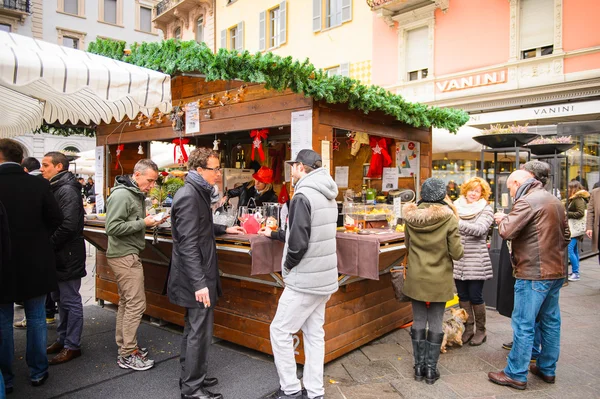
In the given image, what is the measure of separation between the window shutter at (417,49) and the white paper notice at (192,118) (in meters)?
11.4

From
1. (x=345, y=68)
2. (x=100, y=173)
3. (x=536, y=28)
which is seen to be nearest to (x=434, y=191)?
(x=100, y=173)

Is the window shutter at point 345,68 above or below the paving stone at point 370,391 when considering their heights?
above

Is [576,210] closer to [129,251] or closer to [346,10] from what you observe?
[129,251]

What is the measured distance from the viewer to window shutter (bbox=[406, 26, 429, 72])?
47.8 feet

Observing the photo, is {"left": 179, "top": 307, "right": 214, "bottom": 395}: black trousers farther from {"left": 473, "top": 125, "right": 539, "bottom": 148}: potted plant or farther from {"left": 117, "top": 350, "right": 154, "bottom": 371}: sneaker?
{"left": 473, "top": 125, "right": 539, "bottom": 148}: potted plant

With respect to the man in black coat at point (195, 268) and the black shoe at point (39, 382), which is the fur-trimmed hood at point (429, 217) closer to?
the man in black coat at point (195, 268)

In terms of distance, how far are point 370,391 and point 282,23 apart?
57.6 ft

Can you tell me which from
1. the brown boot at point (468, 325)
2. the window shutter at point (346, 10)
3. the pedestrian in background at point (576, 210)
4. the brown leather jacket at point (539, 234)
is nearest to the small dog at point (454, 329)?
the brown boot at point (468, 325)

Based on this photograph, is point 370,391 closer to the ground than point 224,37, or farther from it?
closer to the ground

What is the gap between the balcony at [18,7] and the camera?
24.3 m

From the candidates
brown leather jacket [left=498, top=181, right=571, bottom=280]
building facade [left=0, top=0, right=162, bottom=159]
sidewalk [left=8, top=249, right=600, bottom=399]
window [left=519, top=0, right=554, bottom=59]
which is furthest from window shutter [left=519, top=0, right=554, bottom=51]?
building facade [left=0, top=0, right=162, bottom=159]

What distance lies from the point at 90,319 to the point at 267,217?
2.78 meters

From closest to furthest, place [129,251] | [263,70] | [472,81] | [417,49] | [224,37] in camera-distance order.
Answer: [263,70], [129,251], [472,81], [417,49], [224,37]

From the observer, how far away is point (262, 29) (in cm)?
1903
